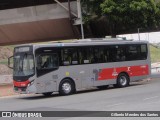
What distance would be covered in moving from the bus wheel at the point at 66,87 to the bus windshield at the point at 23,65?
79.8 inches

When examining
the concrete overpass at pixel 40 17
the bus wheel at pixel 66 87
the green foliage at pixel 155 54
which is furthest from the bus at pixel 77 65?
the green foliage at pixel 155 54

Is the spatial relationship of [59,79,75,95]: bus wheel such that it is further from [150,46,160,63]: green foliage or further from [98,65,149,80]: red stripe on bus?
[150,46,160,63]: green foliage

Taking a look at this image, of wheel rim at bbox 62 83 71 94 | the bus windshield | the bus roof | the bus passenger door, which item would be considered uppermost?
the bus roof

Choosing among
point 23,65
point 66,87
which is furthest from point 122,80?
point 23,65

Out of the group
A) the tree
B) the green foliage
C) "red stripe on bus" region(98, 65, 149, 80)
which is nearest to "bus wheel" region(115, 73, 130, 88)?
"red stripe on bus" region(98, 65, 149, 80)

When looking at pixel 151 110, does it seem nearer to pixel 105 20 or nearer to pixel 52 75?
pixel 52 75

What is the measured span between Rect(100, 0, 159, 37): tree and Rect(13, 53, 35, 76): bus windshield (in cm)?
1000

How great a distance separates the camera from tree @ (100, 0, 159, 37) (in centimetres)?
3098

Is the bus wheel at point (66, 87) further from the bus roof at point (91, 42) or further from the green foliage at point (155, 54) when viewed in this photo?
the green foliage at point (155, 54)

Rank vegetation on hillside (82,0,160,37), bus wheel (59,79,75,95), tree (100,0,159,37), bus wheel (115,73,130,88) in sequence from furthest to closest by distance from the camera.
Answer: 1. vegetation on hillside (82,0,160,37)
2. tree (100,0,159,37)
3. bus wheel (115,73,130,88)
4. bus wheel (59,79,75,95)

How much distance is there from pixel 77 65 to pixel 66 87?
145cm

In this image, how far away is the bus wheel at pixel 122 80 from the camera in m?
26.7

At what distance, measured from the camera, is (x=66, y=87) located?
2364cm

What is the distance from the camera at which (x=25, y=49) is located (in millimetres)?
22922
